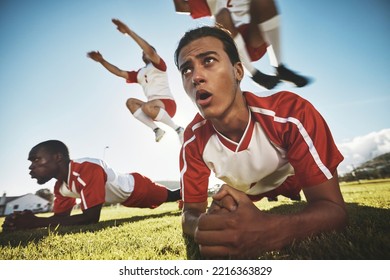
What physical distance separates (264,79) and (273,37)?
364 millimetres

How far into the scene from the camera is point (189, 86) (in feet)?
3.73

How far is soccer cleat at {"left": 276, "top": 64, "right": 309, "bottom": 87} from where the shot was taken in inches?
65.2

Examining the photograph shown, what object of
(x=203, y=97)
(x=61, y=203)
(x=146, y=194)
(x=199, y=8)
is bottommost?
(x=146, y=194)

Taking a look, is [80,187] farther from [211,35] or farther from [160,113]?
[211,35]

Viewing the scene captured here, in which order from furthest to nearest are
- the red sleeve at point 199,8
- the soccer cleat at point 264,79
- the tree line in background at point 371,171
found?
the tree line in background at point 371,171 < the red sleeve at point 199,8 < the soccer cleat at point 264,79

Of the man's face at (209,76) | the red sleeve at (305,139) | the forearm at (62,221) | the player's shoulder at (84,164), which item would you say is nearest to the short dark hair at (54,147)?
the player's shoulder at (84,164)

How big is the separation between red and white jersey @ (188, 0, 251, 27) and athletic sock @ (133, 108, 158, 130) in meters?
1.22

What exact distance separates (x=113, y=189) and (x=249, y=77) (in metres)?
1.60

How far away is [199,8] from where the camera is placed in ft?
7.38

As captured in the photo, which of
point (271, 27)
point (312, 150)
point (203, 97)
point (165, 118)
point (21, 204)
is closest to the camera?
point (312, 150)

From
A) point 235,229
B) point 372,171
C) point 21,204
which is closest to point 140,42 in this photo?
point 235,229

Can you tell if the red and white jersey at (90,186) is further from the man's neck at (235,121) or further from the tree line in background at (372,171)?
the tree line in background at (372,171)

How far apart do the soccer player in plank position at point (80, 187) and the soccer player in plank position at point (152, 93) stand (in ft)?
2.05

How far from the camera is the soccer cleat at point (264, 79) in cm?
177
